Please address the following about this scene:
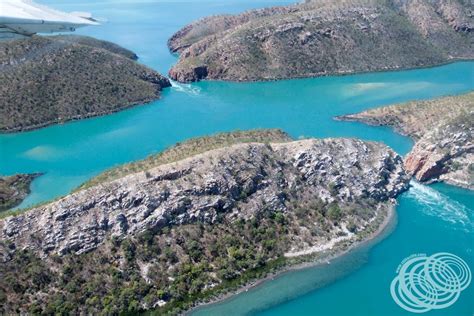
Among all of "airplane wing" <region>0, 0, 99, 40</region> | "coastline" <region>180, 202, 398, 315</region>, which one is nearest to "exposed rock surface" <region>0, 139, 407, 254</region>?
"coastline" <region>180, 202, 398, 315</region>

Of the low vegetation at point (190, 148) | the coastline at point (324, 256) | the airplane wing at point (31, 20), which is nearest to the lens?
the airplane wing at point (31, 20)

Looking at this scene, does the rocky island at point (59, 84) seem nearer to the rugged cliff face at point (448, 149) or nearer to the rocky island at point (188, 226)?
the rocky island at point (188, 226)

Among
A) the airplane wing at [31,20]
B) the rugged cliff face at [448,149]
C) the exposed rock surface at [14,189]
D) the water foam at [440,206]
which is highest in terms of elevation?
the airplane wing at [31,20]

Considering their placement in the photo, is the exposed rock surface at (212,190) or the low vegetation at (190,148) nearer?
the exposed rock surface at (212,190)

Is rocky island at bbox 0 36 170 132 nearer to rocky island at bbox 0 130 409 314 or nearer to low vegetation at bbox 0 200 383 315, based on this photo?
rocky island at bbox 0 130 409 314

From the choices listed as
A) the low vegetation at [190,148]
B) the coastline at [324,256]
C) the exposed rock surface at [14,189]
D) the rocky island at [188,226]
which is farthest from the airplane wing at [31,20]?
the exposed rock surface at [14,189]

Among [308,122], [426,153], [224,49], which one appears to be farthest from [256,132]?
[224,49]
